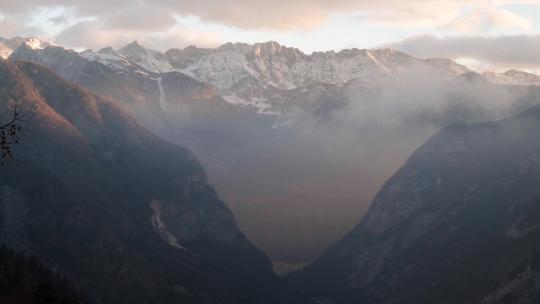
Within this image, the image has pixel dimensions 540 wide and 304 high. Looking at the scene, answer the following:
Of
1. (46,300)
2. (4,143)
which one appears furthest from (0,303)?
(4,143)

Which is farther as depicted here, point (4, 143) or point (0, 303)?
point (0, 303)

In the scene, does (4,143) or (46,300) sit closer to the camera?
(4,143)

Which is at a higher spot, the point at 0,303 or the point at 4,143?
the point at 4,143

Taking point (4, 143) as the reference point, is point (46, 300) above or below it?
below

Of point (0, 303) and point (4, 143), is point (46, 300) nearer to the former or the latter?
point (0, 303)
